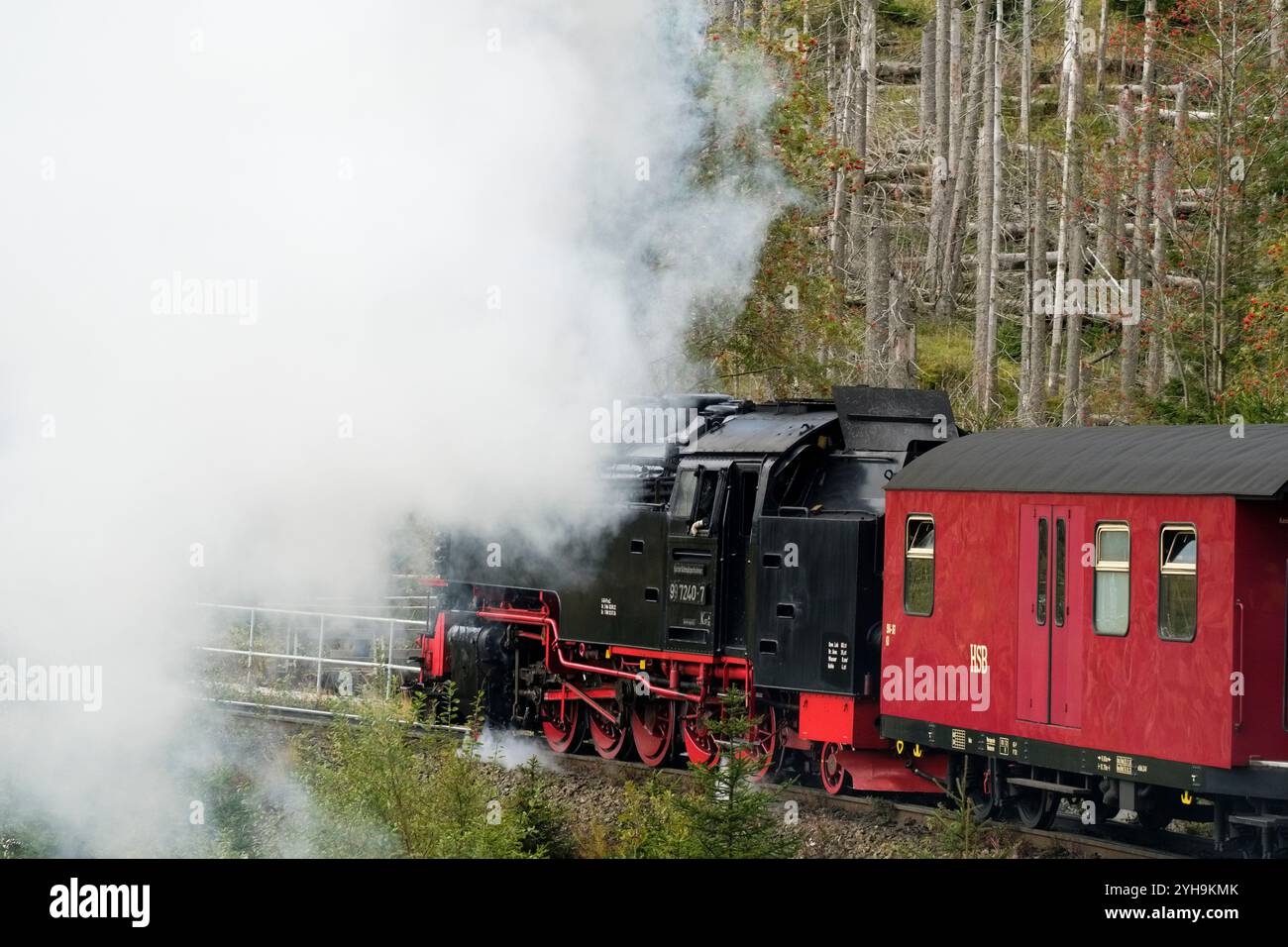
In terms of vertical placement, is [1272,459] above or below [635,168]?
below

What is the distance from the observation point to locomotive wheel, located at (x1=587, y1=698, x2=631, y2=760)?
16.7 metres

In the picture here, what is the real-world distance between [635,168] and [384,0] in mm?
3777

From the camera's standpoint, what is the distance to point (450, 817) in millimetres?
13688

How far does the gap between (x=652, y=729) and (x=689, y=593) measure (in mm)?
1988

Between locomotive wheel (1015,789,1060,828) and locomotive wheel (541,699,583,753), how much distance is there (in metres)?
5.92

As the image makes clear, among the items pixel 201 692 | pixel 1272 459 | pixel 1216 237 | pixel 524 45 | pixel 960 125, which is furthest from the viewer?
pixel 960 125

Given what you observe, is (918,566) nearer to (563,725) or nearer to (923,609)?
(923,609)

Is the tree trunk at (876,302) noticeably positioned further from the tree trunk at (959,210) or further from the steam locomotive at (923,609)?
the steam locomotive at (923,609)

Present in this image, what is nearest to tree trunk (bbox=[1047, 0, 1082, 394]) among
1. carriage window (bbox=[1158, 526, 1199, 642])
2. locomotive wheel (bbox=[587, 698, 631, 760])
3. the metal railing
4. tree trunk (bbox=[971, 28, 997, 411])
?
tree trunk (bbox=[971, 28, 997, 411])

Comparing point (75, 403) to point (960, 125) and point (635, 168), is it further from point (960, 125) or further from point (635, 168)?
point (960, 125)

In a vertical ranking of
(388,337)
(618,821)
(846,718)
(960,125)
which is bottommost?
(618,821)

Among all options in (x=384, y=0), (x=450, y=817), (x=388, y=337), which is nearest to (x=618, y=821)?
(x=450, y=817)

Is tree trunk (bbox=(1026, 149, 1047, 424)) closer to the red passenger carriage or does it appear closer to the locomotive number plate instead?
the locomotive number plate

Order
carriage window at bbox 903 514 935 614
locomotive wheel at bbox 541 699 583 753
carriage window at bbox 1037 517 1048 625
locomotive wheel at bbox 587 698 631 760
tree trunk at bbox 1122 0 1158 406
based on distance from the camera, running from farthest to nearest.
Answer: tree trunk at bbox 1122 0 1158 406 < locomotive wheel at bbox 541 699 583 753 < locomotive wheel at bbox 587 698 631 760 < carriage window at bbox 903 514 935 614 < carriage window at bbox 1037 517 1048 625
